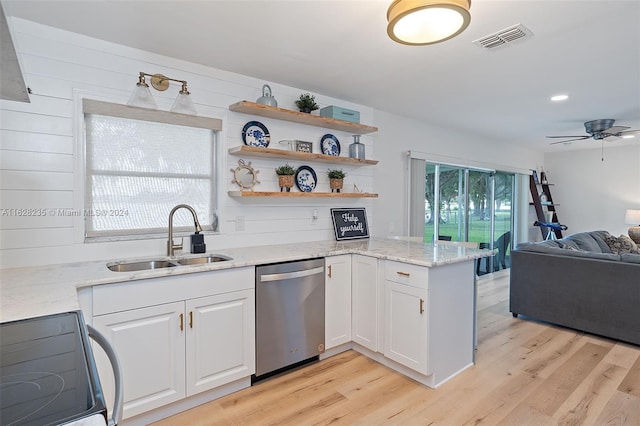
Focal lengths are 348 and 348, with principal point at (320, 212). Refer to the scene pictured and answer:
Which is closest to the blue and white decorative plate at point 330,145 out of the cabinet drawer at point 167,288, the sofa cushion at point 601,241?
the cabinet drawer at point 167,288

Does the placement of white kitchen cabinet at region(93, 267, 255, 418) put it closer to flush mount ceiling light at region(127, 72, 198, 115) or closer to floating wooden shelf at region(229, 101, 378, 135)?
flush mount ceiling light at region(127, 72, 198, 115)

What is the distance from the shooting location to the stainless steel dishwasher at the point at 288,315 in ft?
8.02

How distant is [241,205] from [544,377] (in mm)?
2736

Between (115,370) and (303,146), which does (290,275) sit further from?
(115,370)

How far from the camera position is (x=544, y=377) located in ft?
8.56

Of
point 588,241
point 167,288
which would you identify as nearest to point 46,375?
point 167,288

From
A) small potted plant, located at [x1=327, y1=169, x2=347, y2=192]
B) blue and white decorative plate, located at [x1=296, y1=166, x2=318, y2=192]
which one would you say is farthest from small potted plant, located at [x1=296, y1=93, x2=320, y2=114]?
small potted plant, located at [x1=327, y1=169, x2=347, y2=192]

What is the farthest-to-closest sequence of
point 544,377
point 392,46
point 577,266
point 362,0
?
point 577,266 → point 544,377 → point 392,46 → point 362,0

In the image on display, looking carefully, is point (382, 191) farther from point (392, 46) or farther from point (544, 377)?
point (544, 377)

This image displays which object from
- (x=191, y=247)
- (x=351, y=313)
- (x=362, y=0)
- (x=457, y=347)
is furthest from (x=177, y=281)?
(x=457, y=347)

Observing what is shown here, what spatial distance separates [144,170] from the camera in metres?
2.62

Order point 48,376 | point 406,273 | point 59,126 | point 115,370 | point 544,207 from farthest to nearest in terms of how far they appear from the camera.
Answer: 1. point 544,207
2. point 406,273
3. point 59,126
4. point 115,370
5. point 48,376

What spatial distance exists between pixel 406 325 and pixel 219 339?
132 centimetres

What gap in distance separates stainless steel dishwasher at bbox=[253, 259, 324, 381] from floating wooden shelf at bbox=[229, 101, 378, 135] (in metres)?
1.29
